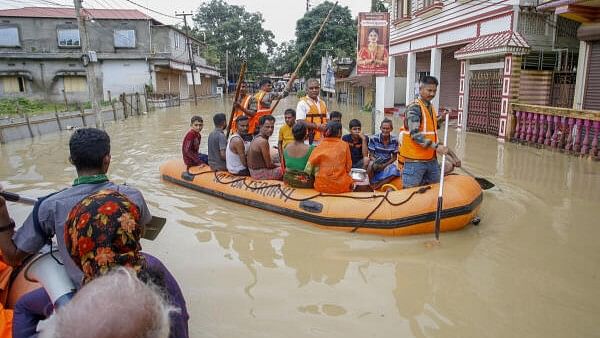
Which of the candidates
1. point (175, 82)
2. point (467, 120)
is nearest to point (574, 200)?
point (467, 120)

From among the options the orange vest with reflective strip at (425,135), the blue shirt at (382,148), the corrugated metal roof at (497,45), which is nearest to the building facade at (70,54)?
the corrugated metal roof at (497,45)

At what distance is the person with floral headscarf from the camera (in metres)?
1.79

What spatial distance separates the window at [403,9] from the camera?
1783cm

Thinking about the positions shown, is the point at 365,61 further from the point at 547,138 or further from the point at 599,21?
the point at 599,21

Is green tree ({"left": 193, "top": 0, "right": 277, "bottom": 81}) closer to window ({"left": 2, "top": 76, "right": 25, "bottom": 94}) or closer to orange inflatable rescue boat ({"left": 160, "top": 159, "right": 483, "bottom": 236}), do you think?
window ({"left": 2, "top": 76, "right": 25, "bottom": 94})

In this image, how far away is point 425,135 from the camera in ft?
16.1

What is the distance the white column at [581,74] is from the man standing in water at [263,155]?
8.12 m

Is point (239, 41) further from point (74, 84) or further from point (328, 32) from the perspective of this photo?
point (74, 84)

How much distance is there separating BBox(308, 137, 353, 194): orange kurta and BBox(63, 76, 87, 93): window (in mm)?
26598

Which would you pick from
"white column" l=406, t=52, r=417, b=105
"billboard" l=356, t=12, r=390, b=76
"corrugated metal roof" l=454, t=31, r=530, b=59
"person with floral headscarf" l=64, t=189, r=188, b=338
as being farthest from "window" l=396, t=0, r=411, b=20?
"person with floral headscarf" l=64, t=189, r=188, b=338

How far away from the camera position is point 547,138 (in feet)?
32.4

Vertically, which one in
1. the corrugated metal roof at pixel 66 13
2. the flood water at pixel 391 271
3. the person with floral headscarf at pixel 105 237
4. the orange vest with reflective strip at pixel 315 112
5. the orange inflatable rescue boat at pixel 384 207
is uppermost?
the corrugated metal roof at pixel 66 13

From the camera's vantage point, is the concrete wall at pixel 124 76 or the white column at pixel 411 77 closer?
the white column at pixel 411 77

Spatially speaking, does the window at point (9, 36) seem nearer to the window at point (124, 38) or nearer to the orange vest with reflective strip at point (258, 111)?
the window at point (124, 38)
